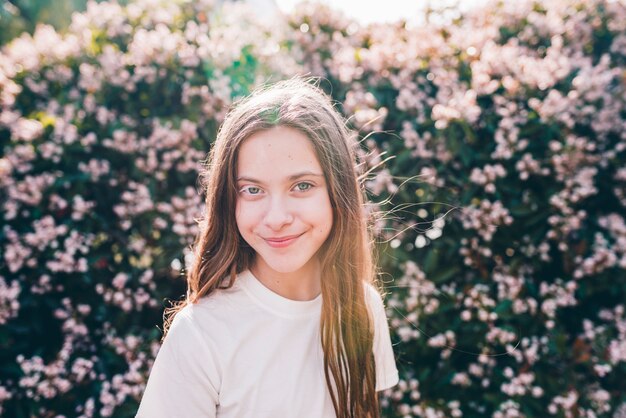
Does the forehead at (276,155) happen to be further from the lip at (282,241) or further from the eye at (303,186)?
the lip at (282,241)

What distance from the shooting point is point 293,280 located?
169cm

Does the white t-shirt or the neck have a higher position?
the neck

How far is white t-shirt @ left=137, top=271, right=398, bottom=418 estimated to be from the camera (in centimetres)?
142

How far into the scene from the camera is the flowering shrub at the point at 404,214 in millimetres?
2439

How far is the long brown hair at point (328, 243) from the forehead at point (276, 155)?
0.02m

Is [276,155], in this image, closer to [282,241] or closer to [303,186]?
[303,186]

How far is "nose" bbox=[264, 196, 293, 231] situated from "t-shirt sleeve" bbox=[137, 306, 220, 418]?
1.31 feet

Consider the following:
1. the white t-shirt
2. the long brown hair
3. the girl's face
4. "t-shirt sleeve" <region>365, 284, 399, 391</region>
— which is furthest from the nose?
"t-shirt sleeve" <region>365, 284, 399, 391</region>

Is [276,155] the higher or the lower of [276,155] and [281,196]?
the higher

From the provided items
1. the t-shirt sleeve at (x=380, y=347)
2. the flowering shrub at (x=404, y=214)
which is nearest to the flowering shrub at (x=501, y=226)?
the flowering shrub at (x=404, y=214)

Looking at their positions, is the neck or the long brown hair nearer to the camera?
the long brown hair

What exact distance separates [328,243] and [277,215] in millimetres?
359

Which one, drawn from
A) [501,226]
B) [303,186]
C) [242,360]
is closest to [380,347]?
[242,360]

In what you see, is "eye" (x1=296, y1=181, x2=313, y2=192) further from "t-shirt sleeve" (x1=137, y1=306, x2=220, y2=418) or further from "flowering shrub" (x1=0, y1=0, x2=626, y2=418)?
"flowering shrub" (x1=0, y1=0, x2=626, y2=418)
